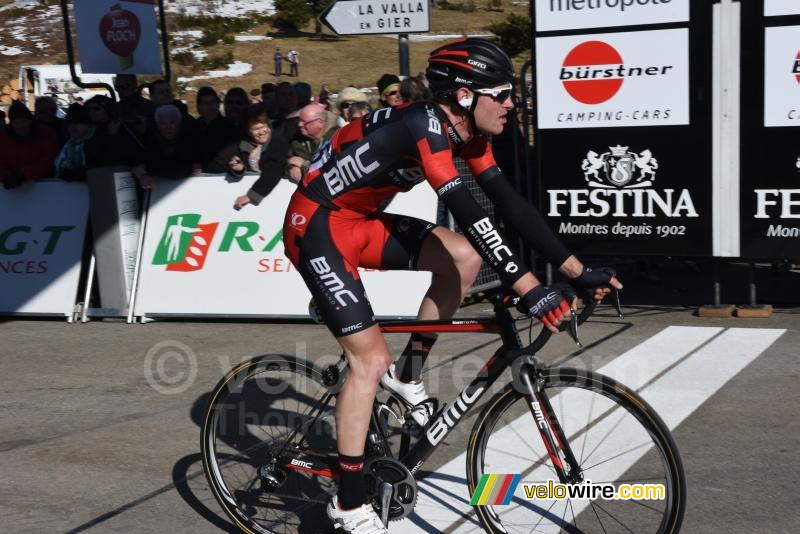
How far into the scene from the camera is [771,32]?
8109mm

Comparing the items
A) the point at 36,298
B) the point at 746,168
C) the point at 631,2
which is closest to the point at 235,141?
the point at 36,298

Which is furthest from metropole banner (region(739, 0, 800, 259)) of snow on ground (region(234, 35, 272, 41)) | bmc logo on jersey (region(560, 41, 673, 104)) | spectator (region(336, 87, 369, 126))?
snow on ground (region(234, 35, 272, 41))

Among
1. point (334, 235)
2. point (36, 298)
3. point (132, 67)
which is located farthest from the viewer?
point (132, 67)

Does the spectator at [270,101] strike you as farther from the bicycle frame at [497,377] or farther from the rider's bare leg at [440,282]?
the bicycle frame at [497,377]

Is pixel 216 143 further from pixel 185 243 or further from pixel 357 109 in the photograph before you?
pixel 357 109

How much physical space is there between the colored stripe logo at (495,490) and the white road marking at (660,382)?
0.15m

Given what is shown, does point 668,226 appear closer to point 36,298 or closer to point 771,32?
point 771,32

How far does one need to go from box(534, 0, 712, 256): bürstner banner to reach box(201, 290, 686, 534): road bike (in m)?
4.53

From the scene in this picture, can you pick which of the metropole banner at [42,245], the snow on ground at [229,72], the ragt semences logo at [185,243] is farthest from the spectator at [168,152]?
the snow on ground at [229,72]

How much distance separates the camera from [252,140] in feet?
30.3

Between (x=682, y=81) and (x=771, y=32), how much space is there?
0.77 m

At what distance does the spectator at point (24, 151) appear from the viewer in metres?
9.95

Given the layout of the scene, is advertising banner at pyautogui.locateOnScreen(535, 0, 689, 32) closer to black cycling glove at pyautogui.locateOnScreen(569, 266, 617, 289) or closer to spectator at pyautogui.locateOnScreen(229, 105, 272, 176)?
spectator at pyautogui.locateOnScreen(229, 105, 272, 176)

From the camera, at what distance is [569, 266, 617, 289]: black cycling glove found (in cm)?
376
